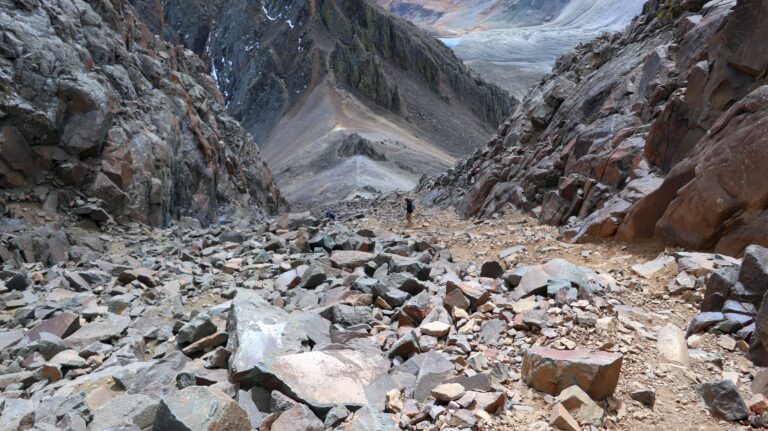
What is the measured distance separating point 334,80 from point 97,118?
60.3 m

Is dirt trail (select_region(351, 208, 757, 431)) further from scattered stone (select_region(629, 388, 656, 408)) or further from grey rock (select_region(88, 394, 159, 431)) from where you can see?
grey rock (select_region(88, 394, 159, 431))

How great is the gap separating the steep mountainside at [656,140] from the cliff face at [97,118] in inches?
475

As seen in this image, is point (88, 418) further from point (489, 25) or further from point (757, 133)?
point (489, 25)

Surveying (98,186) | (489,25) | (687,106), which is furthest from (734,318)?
(489,25)

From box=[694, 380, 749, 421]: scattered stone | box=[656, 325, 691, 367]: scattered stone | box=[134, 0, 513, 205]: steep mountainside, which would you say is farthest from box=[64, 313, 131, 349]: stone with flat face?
box=[134, 0, 513, 205]: steep mountainside

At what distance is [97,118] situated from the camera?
1641cm

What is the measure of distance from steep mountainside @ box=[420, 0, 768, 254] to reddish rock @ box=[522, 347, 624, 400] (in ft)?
15.9

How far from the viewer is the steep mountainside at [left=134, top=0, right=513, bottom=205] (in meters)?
64.2

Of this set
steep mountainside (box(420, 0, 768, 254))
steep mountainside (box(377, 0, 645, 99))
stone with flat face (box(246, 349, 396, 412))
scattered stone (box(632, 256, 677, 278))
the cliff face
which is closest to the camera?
stone with flat face (box(246, 349, 396, 412))

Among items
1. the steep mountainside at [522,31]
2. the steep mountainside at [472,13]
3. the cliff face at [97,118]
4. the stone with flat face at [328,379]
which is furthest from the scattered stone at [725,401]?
the steep mountainside at [472,13]

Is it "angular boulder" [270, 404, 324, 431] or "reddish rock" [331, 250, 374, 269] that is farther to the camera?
"reddish rock" [331, 250, 374, 269]

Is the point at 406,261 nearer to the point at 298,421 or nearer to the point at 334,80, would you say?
the point at 298,421

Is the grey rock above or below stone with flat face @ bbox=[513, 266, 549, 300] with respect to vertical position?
above

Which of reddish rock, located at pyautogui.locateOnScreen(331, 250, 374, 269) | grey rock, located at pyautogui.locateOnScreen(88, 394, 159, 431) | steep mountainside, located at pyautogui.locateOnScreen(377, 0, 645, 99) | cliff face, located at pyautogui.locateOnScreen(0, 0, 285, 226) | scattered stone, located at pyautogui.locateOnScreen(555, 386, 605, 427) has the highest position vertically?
steep mountainside, located at pyautogui.locateOnScreen(377, 0, 645, 99)
